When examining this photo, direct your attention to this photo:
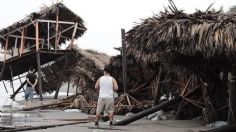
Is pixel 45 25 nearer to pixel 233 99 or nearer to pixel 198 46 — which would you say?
pixel 233 99

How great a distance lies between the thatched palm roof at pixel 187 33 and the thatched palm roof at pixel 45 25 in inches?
559

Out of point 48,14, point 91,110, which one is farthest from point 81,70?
point 91,110

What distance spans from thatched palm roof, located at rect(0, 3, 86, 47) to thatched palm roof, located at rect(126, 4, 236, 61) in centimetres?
1421

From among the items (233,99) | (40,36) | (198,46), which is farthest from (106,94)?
(40,36)

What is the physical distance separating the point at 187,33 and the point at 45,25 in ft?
58.4

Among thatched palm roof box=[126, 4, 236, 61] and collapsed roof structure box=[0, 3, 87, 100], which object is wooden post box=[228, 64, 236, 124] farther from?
collapsed roof structure box=[0, 3, 87, 100]

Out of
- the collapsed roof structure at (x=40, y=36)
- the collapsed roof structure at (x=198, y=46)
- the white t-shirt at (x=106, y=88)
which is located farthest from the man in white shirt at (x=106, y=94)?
the collapsed roof structure at (x=40, y=36)

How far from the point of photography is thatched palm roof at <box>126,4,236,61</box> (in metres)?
10.6

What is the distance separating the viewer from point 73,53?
86.4ft

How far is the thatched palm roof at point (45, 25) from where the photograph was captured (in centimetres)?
2556

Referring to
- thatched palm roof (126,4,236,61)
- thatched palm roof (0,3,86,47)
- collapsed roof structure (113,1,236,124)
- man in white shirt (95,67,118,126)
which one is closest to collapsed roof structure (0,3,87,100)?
thatched palm roof (0,3,86,47)

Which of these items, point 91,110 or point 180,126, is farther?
point 91,110

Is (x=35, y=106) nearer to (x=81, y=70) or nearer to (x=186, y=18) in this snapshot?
(x=81, y=70)

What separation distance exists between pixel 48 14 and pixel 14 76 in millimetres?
6822
